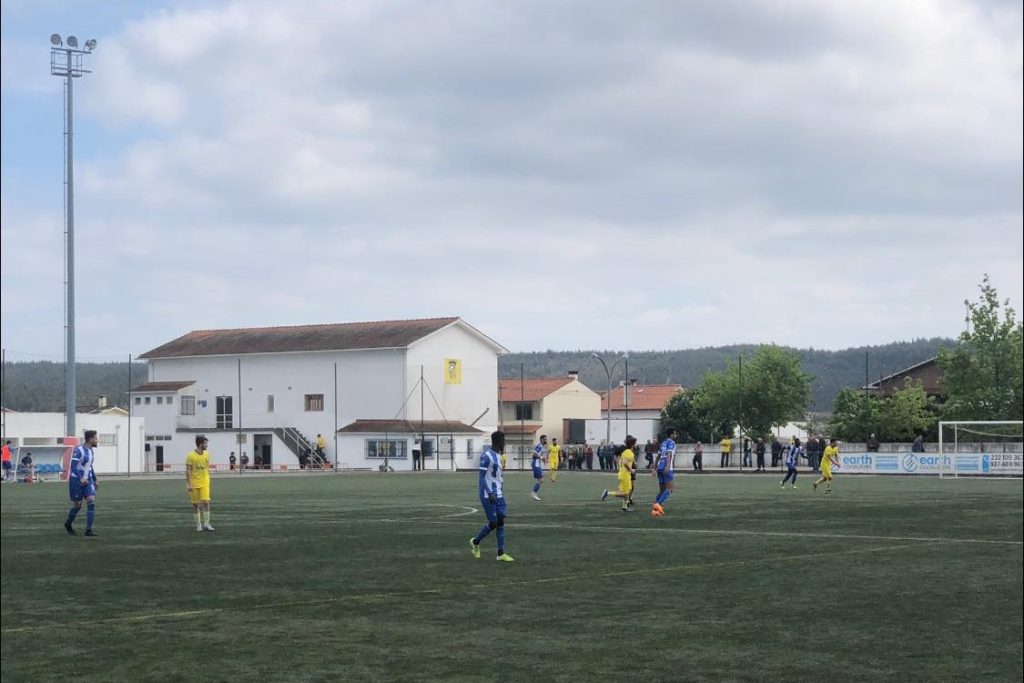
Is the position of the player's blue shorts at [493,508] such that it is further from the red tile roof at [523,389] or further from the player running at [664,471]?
the red tile roof at [523,389]

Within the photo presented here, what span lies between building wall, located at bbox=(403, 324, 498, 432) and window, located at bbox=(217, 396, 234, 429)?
20.6 meters

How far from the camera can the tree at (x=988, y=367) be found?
90.7 metres

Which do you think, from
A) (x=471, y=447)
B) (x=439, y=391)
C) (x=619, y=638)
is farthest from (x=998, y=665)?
(x=439, y=391)

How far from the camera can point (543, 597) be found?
17812 millimetres

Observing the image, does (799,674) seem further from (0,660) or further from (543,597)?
(0,660)

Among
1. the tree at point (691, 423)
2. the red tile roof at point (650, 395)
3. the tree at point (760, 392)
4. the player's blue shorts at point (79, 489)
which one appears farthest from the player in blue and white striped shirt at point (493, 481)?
the tree at point (760, 392)

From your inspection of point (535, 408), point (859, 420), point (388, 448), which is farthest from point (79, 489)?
point (859, 420)

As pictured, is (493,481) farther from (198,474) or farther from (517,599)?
(198,474)

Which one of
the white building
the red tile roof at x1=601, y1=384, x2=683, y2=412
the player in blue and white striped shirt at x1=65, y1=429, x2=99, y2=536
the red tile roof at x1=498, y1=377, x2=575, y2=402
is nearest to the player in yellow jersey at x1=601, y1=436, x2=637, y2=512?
the player in blue and white striped shirt at x1=65, y1=429, x2=99, y2=536

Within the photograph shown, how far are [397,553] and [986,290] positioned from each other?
76.7 meters

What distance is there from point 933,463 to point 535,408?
76.6ft

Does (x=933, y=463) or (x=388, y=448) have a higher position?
(x=388, y=448)

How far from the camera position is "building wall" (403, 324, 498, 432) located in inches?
2399

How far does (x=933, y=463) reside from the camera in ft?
251
